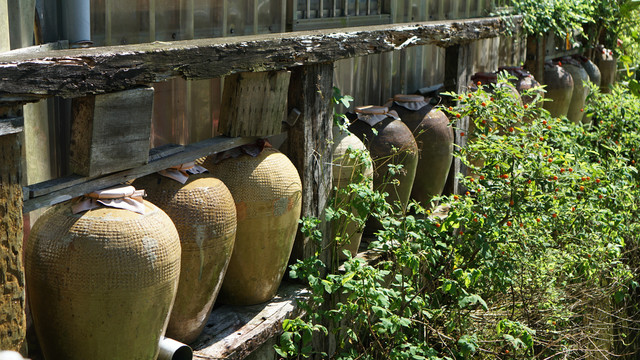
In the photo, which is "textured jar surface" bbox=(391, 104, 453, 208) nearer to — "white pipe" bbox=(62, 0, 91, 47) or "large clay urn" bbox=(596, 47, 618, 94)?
"white pipe" bbox=(62, 0, 91, 47)

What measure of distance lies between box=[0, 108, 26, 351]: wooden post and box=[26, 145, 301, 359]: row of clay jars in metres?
0.20

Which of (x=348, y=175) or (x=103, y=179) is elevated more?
(x=103, y=179)

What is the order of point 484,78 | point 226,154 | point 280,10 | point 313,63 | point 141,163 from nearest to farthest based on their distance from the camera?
point 141,163 < point 226,154 < point 313,63 < point 280,10 < point 484,78

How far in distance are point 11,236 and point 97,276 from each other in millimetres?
315

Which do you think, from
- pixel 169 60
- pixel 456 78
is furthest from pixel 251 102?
pixel 456 78

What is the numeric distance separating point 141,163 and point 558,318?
8.99ft

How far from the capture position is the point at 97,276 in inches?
92.9

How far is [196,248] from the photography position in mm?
2848

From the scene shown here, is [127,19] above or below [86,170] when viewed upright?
above

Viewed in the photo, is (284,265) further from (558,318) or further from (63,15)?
(558,318)

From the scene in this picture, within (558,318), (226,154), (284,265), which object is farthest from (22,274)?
(558,318)

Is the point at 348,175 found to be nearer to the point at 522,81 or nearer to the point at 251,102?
the point at 251,102

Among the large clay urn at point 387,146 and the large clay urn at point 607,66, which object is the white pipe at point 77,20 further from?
the large clay urn at point 607,66

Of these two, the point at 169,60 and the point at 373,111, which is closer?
the point at 169,60
